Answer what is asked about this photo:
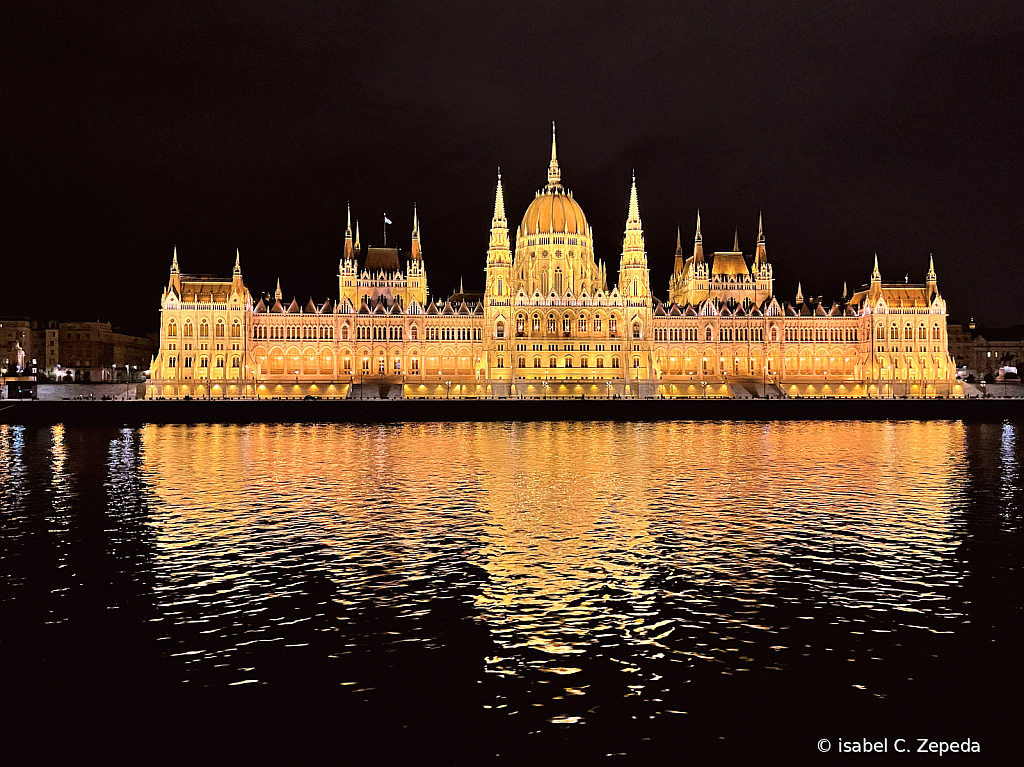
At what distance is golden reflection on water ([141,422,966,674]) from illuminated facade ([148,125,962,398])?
67.7m

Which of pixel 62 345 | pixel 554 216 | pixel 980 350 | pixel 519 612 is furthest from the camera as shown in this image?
pixel 980 350

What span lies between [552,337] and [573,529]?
9604 cm

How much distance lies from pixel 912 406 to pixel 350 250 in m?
87.8

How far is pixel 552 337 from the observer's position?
118 meters

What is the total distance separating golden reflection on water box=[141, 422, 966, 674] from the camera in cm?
1537

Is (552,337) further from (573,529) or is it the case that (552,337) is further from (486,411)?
(573,529)

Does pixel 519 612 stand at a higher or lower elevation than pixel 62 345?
lower

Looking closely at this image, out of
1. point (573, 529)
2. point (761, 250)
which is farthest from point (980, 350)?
point (573, 529)

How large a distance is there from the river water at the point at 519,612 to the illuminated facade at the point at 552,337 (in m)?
79.6

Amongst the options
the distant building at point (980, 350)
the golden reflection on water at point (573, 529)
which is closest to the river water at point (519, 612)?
the golden reflection on water at point (573, 529)

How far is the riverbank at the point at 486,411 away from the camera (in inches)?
2906

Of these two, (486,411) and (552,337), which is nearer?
(486,411)

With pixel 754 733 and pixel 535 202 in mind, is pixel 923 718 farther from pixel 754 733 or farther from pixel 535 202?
pixel 535 202

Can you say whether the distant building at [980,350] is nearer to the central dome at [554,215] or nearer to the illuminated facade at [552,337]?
the illuminated facade at [552,337]
